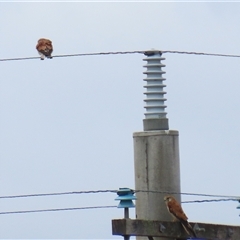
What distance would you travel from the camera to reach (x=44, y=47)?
61.0 ft

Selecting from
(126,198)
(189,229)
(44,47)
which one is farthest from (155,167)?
(44,47)

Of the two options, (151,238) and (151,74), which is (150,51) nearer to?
(151,74)

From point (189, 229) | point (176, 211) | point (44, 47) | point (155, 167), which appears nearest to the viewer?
point (176, 211)

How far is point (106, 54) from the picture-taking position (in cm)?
1223

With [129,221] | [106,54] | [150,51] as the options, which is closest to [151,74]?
[150,51]

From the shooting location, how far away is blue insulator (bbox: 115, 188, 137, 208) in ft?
35.1

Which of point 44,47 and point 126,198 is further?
point 44,47

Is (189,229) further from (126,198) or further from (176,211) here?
(126,198)

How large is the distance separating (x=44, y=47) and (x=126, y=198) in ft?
27.0

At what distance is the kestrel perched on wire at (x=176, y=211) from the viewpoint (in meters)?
10.6

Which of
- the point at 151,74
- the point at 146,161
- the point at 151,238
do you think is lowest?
the point at 151,238

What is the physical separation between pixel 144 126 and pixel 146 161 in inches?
19.5

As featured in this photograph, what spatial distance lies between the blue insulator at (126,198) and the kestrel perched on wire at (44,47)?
7707 mm

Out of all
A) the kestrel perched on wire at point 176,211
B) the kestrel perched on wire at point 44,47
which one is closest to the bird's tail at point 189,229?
the kestrel perched on wire at point 176,211
